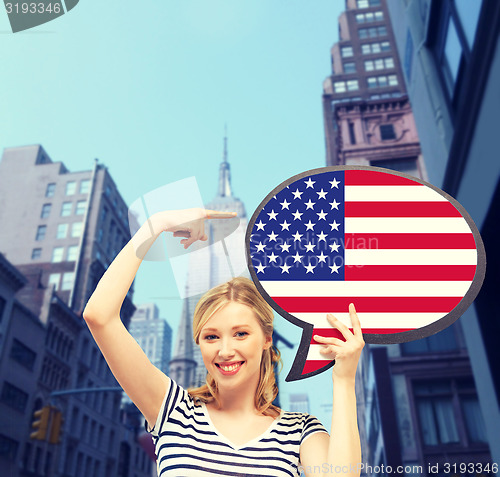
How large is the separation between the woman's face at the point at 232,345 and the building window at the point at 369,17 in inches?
3253

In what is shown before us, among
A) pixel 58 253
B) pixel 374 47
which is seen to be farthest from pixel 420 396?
pixel 374 47

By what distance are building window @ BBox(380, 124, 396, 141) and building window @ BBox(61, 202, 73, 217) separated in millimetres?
38300

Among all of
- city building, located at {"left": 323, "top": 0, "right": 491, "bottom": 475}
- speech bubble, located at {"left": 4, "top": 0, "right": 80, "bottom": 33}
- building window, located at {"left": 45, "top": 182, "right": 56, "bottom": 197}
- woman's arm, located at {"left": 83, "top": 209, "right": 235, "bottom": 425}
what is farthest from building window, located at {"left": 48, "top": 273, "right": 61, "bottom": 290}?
woman's arm, located at {"left": 83, "top": 209, "right": 235, "bottom": 425}

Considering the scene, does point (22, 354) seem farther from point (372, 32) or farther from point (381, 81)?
point (372, 32)

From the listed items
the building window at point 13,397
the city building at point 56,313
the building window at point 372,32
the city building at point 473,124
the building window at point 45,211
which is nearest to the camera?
the city building at point 473,124

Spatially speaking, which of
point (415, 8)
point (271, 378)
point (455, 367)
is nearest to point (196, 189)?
point (271, 378)

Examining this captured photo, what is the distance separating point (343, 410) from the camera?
210cm

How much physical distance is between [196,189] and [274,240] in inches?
17.8

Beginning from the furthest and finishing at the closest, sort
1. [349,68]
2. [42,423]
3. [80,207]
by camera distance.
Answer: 1. [349,68]
2. [80,207]
3. [42,423]

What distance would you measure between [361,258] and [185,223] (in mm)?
797

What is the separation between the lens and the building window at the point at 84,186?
62.5m

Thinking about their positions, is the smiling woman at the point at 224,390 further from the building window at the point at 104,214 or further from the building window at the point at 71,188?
the building window at the point at 71,188

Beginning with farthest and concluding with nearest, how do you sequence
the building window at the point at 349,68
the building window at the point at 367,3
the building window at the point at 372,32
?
the building window at the point at 367,3
the building window at the point at 372,32
the building window at the point at 349,68

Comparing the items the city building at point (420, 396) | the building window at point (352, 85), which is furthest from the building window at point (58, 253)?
the building window at point (352, 85)
